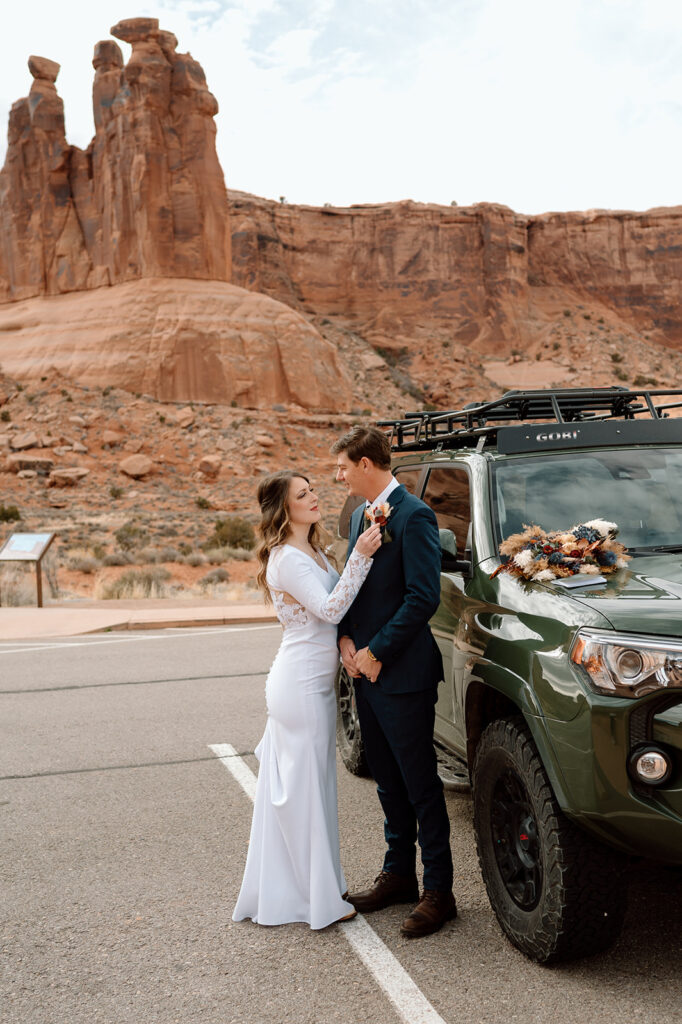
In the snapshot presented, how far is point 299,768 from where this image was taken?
3.85m

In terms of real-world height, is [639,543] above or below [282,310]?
below

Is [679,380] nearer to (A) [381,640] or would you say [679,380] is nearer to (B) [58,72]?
(B) [58,72]

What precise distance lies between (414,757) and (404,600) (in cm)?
64

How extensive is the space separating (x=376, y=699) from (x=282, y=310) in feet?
183

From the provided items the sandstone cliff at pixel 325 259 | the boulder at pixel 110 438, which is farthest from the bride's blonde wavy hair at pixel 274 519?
the sandstone cliff at pixel 325 259

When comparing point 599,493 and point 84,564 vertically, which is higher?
point 599,493

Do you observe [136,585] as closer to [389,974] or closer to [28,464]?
[389,974]

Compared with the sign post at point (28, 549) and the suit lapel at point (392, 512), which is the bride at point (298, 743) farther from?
the sign post at point (28, 549)

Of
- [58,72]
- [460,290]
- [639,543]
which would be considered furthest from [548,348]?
[639,543]

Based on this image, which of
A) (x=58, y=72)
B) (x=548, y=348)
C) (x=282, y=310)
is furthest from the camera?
(x=548, y=348)

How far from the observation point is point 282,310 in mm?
57906

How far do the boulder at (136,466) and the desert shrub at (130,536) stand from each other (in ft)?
31.4

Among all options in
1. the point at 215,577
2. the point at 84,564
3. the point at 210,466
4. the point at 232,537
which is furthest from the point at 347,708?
the point at 210,466

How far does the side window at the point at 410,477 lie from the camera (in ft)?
18.2
